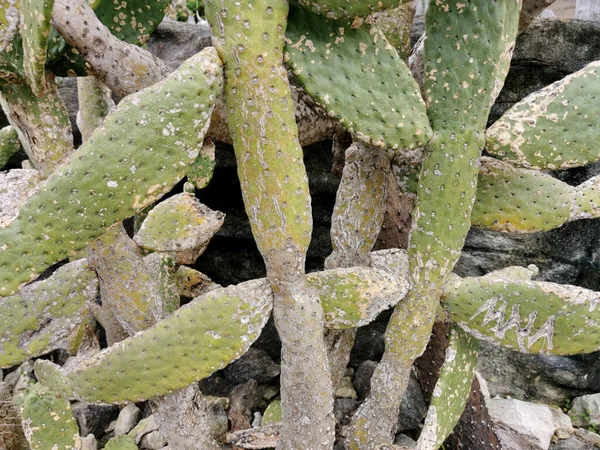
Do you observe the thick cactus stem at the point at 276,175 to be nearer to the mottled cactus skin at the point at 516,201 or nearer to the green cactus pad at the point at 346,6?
the green cactus pad at the point at 346,6

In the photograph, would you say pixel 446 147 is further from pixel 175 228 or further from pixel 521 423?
pixel 521 423

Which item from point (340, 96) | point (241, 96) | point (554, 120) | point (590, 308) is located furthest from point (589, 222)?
point (241, 96)

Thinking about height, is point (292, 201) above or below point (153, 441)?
above

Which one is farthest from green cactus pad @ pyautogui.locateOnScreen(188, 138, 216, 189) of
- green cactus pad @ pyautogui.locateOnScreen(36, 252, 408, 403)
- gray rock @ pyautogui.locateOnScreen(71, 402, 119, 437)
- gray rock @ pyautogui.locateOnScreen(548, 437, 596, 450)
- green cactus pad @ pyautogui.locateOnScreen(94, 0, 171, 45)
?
gray rock @ pyautogui.locateOnScreen(548, 437, 596, 450)

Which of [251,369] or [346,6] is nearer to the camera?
[346,6]

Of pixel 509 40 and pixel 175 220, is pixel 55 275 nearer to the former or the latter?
pixel 175 220

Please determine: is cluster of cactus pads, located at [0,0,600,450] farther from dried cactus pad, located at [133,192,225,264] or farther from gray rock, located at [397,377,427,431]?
gray rock, located at [397,377,427,431]

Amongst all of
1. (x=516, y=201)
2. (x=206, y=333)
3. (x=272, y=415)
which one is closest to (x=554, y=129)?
(x=516, y=201)
